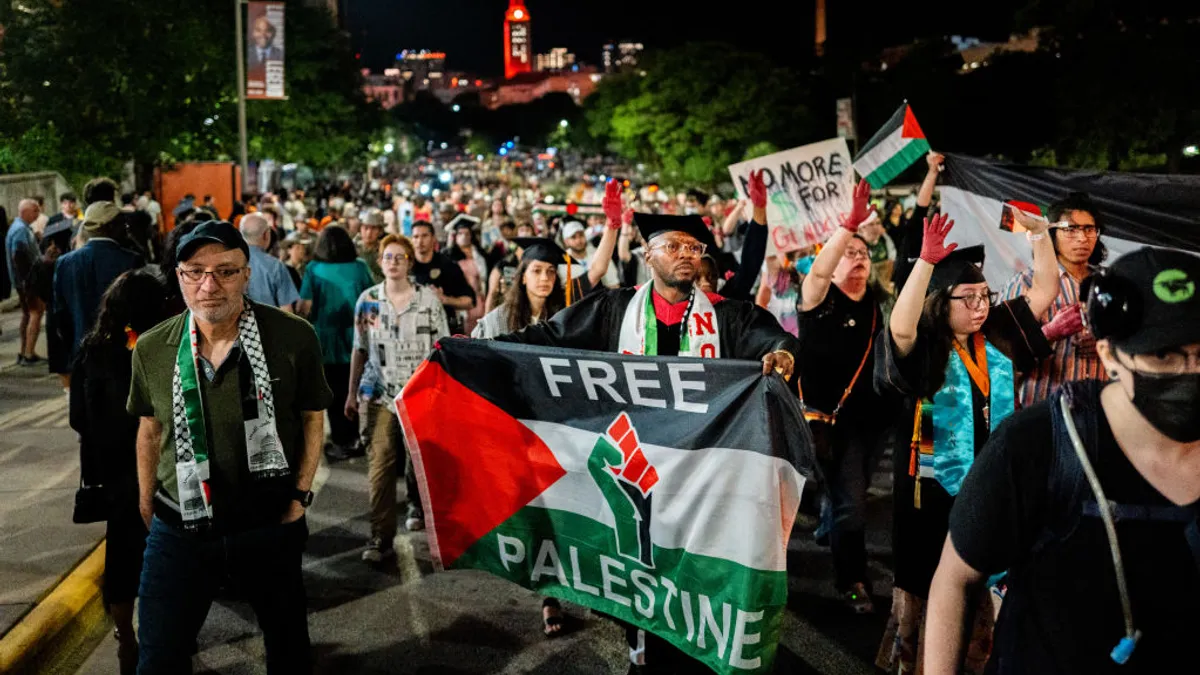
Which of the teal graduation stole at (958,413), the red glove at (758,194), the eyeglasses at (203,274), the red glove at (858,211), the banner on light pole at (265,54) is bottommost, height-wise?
the teal graduation stole at (958,413)

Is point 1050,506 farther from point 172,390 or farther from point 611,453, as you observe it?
point 172,390

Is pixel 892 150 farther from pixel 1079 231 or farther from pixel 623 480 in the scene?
pixel 623 480

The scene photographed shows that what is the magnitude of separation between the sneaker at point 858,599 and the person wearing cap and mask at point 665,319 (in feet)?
5.46

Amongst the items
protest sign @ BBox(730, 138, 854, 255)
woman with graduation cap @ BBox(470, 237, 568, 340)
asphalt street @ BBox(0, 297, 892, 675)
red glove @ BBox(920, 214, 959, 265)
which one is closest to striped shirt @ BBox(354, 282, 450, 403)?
woman with graduation cap @ BBox(470, 237, 568, 340)

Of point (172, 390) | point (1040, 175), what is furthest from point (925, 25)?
point (172, 390)

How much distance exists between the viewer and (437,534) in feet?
16.8

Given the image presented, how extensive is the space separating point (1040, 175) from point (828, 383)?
2391mm

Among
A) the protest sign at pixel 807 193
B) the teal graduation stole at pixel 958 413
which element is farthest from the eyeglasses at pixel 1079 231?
the protest sign at pixel 807 193

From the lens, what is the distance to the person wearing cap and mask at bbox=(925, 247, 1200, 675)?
7.47ft

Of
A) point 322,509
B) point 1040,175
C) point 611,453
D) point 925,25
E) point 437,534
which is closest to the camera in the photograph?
point 611,453

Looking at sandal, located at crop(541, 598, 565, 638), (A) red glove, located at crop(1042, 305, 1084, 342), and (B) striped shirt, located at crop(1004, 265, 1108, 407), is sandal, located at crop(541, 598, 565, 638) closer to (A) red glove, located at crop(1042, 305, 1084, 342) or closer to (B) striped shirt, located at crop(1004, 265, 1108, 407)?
(B) striped shirt, located at crop(1004, 265, 1108, 407)

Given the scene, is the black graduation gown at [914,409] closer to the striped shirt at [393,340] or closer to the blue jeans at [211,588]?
the blue jeans at [211,588]

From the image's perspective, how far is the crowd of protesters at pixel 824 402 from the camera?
7.61 ft

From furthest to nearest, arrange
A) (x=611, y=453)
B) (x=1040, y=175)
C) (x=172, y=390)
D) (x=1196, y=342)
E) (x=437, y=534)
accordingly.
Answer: (x=1040, y=175) → (x=437, y=534) → (x=611, y=453) → (x=172, y=390) → (x=1196, y=342)
